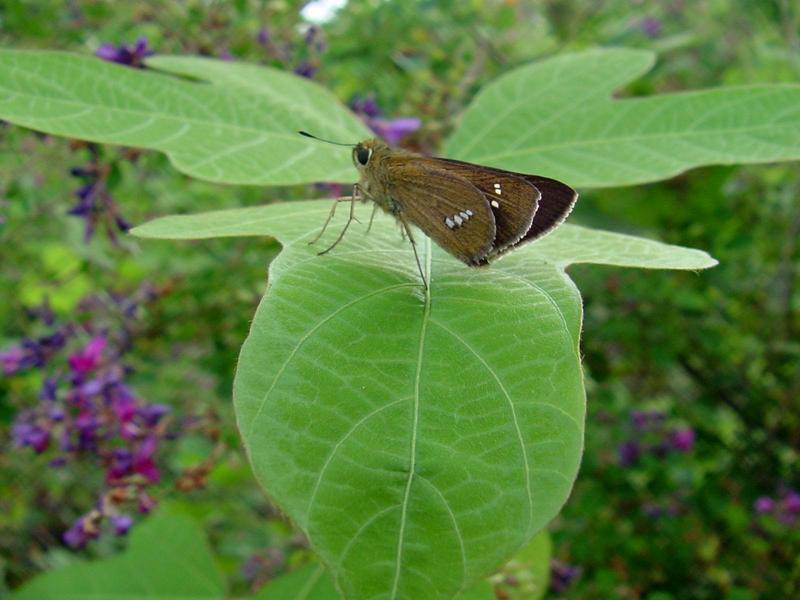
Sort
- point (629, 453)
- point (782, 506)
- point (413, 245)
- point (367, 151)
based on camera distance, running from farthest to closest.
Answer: point (629, 453) → point (782, 506) → point (367, 151) → point (413, 245)

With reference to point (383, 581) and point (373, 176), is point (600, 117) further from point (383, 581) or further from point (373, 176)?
point (383, 581)

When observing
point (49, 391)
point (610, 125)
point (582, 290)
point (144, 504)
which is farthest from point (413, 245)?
point (582, 290)

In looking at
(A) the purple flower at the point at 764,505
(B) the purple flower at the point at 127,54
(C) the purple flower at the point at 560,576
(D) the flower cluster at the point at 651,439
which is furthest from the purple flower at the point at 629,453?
(B) the purple flower at the point at 127,54

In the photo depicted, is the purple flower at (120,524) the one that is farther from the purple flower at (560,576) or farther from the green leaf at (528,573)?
the purple flower at (560,576)

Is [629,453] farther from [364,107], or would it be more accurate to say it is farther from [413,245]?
[413,245]

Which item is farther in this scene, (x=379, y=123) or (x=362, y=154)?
(x=379, y=123)

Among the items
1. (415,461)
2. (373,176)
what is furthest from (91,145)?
(415,461)
